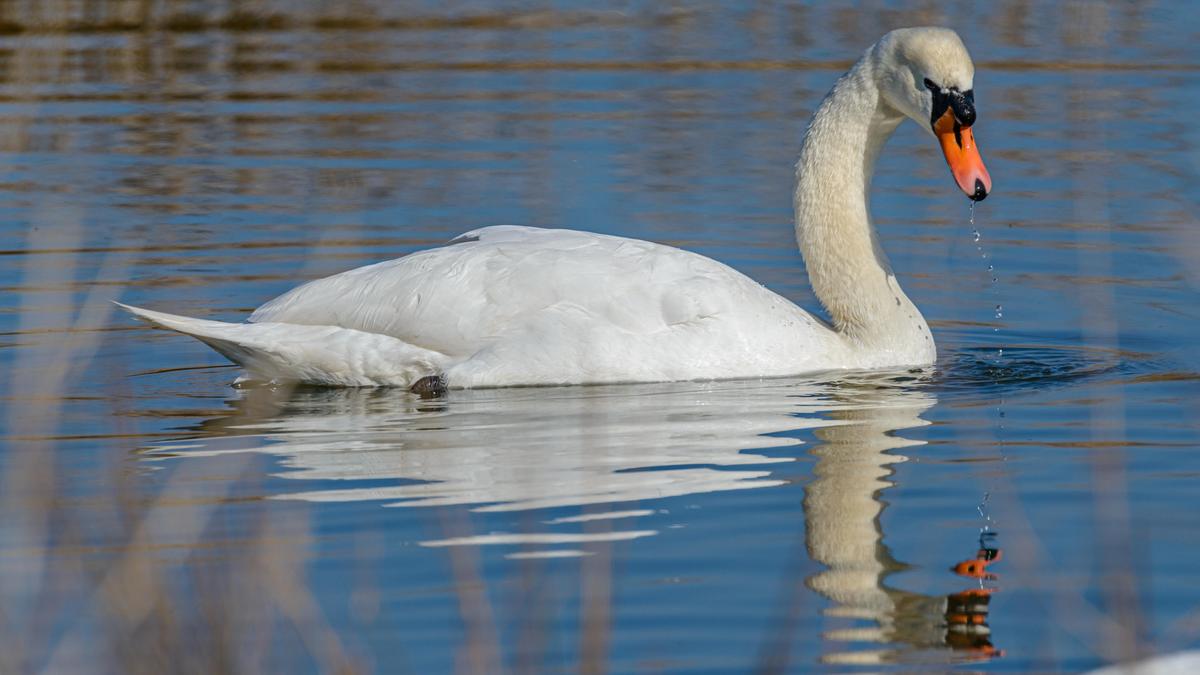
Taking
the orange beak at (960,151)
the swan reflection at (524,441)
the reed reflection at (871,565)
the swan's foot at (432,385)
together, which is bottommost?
the reed reflection at (871,565)

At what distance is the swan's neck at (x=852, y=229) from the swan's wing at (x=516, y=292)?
654 mm

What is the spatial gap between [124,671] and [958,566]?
9.29 feet

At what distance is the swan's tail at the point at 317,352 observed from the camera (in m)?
8.46

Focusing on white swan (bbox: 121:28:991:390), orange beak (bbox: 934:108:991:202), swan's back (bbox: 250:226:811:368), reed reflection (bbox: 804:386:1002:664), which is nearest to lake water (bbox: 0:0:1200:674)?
reed reflection (bbox: 804:386:1002:664)

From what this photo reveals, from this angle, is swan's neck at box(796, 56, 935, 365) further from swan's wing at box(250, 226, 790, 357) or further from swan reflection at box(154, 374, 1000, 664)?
swan's wing at box(250, 226, 790, 357)

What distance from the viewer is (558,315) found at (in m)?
8.49

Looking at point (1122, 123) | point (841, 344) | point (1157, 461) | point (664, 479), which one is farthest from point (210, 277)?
point (1122, 123)

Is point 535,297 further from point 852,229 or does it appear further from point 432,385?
point 852,229

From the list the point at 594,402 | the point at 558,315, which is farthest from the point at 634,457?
the point at 558,315

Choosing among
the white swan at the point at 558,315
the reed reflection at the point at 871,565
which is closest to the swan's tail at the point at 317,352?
the white swan at the point at 558,315

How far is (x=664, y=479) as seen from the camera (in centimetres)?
705

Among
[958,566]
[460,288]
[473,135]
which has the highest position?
[473,135]

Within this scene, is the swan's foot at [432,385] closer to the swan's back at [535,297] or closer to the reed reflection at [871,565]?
the swan's back at [535,297]

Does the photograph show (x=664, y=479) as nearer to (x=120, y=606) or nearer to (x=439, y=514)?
(x=439, y=514)
